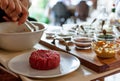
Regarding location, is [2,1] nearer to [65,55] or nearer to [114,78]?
[65,55]

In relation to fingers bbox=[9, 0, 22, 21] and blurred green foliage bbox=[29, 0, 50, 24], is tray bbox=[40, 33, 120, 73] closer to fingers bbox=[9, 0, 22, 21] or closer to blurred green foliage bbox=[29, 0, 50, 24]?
fingers bbox=[9, 0, 22, 21]

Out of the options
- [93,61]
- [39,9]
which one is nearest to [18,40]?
[93,61]

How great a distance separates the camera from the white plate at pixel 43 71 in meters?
0.58

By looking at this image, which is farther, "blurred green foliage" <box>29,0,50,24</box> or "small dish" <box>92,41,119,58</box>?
"blurred green foliage" <box>29,0,50,24</box>

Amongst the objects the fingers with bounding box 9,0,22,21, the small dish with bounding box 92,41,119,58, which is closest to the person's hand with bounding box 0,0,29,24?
the fingers with bounding box 9,0,22,21

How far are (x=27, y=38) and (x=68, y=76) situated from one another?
9.2 inches

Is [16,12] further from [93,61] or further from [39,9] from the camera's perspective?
[39,9]

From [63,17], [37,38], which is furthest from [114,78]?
[63,17]

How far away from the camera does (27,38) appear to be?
74 cm

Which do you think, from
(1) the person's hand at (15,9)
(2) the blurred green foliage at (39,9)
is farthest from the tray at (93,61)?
(2) the blurred green foliage at (39,9)

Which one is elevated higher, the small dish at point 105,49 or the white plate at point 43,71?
the small dish at point 105,49

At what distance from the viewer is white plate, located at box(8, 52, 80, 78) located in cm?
58

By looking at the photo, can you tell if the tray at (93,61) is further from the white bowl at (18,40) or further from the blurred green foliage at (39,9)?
the blurred green foliage at (39,9)

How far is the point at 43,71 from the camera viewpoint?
60 cm
